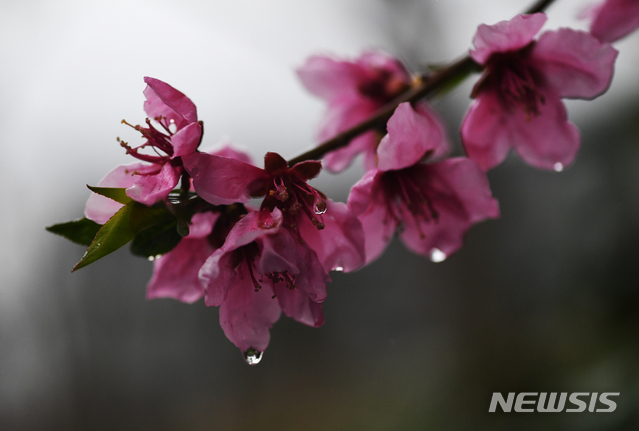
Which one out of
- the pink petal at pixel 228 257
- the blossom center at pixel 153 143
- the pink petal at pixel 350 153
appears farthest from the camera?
the pink petal at pixel 350 153

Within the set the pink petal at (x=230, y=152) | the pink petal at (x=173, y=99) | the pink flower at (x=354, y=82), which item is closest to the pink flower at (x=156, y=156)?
the pink petal at (x=173, y=99)

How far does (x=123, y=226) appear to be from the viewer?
39 cm

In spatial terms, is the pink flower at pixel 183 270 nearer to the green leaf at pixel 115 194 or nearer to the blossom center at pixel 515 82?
the green leaf at pixel 115 194

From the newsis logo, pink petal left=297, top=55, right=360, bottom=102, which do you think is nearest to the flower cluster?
pink petal left=297, top=55, right=360, bottom=102

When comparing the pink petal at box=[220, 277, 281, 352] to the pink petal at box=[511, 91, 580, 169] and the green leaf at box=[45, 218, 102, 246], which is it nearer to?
the green leaf at box=[45, 218, 102, 246]

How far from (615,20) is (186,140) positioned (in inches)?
A: 26.2

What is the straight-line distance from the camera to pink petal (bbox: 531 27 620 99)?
1.74ft

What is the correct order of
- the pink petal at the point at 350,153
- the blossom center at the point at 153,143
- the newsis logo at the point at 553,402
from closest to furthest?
the blossom center at the point at 153,143 < the pink petal at the point at 350,153 < the newsis logo at the point at 553,402

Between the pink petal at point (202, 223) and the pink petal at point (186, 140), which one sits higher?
the pink petal at point (186, 140)

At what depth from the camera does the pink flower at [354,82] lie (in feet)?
2.77

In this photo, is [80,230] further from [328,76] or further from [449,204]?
[328,76]

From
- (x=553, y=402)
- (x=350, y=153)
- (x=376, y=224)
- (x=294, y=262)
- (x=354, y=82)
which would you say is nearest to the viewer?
(x=294, y=262)

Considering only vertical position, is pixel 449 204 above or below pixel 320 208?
above

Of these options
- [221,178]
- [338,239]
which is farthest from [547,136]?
[221,178]
